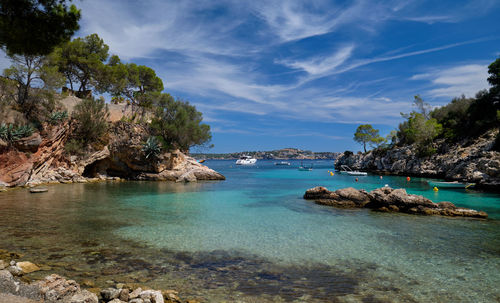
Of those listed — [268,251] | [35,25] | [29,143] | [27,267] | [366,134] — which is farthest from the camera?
[366,134]

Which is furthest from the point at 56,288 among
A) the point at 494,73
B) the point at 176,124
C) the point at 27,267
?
the point at 494,73

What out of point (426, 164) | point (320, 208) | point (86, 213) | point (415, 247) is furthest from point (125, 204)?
point (426, 164)

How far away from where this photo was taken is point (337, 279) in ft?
20.5

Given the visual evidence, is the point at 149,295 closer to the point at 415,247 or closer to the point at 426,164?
the point at 415,247

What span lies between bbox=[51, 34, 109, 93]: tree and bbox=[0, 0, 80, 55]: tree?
83.4ft

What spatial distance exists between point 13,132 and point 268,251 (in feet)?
77.3

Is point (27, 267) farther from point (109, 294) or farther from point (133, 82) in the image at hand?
point (133, 82)

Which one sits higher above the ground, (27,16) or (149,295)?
(27,16)

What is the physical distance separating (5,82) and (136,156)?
13.5 meters

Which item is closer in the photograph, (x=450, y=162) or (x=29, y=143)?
(x=29, y=143)

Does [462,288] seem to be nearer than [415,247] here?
Yes

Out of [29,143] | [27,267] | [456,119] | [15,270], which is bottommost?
[27,267]

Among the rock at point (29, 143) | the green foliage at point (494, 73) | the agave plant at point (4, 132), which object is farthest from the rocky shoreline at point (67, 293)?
the green foliage at point (494, 73)

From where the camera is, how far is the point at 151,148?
31.9 meters
